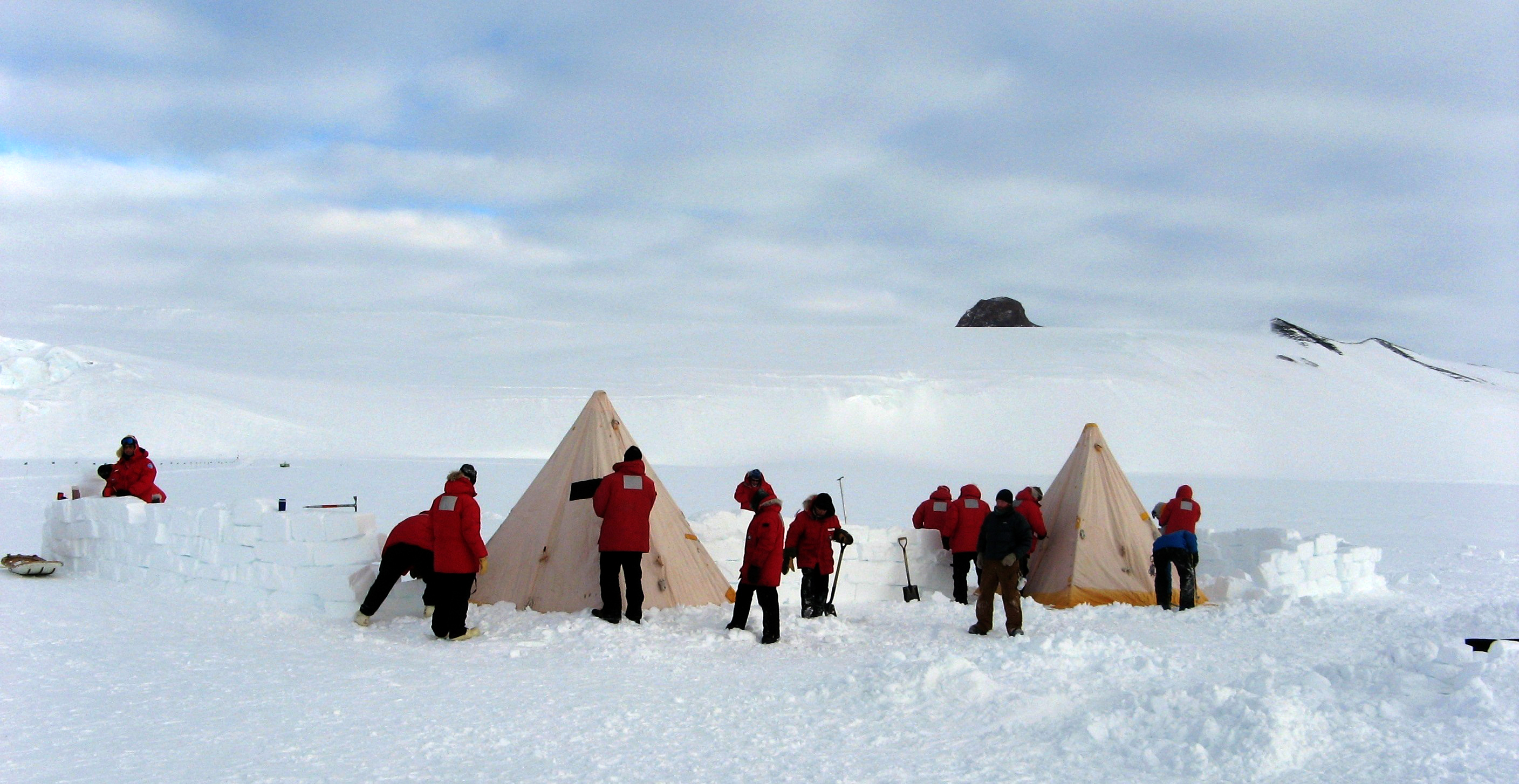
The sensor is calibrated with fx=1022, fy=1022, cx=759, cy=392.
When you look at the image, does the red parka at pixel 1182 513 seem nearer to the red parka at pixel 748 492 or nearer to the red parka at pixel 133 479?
the red parka at pixel 748 492

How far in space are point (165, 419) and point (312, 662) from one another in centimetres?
2560

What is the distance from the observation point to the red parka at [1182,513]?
9.20 m

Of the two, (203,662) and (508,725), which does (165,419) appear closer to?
(203,662)

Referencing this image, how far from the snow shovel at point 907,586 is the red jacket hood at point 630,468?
320 cm

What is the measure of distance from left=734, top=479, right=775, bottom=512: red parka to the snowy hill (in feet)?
61.8

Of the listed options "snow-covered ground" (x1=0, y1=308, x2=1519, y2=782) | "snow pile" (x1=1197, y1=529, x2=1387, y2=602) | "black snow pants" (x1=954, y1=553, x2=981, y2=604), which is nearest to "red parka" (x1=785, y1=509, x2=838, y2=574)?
"snow-covered ground" (x1=0, y1=308, x2=1519, y2=782)

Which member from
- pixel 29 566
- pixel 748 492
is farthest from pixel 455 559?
pixel 29 566

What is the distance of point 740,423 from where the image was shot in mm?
33281

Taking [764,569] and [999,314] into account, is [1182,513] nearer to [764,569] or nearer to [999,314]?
[764,569]

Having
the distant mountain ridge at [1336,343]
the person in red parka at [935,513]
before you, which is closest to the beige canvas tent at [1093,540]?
the person in red parka at [935,513]

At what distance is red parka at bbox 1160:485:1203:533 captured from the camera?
920 cm

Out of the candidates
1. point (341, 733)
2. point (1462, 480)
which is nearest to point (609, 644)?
point (341, 733)

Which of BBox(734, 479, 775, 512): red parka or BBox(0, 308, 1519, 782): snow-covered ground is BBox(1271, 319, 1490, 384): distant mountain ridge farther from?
BBox(734, 479, 775, 512): red parka

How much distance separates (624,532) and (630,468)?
50cm
